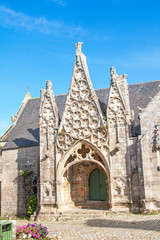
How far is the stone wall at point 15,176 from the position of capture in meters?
19.9

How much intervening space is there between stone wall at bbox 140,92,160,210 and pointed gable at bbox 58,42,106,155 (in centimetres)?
240

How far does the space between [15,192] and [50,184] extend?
396 cm

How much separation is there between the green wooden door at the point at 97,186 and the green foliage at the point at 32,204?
3.43m

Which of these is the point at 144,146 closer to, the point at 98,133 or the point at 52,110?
the point at 98,133

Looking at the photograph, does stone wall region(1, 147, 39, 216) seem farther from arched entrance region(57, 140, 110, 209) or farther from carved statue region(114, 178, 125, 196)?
carved statue region(114, 178, 125, 196)

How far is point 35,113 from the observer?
2423 centimetres

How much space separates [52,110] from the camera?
18516 mm

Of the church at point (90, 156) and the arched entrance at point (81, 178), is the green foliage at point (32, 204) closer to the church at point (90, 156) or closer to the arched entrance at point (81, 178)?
the church at point (90, 156)

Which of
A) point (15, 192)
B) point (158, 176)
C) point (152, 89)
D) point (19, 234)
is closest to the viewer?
point (19, 234)

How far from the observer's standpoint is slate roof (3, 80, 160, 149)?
2112cm

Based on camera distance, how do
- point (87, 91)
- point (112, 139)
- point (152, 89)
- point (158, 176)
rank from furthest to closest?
point (152, 89) < point (87, 91) < point (112, 139) < point (158, 176)

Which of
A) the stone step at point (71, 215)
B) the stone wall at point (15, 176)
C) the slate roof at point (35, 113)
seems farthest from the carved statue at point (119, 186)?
the stone wall at point (15, 176)

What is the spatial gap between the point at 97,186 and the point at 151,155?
4.38 meters

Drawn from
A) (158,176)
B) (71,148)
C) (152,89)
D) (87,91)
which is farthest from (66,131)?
(152,89)
